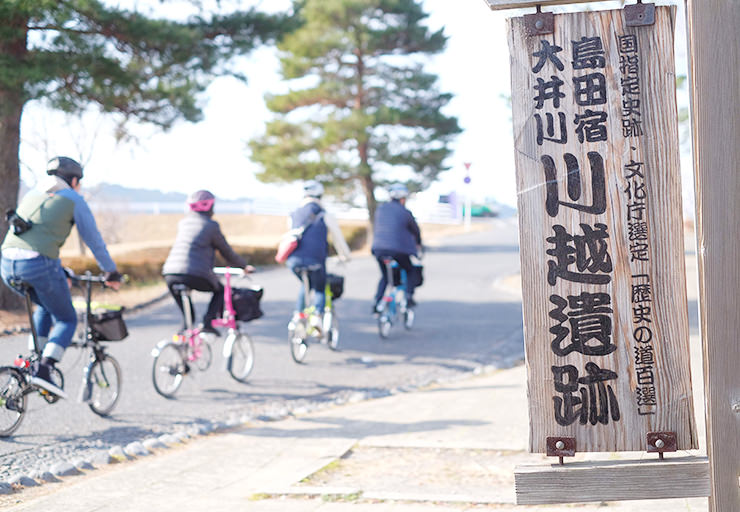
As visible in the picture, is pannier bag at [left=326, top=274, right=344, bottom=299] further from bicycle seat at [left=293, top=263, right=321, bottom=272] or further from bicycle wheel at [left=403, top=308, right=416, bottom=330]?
bicycle wheel at [left=403, top=308, right=416, bottom=330]

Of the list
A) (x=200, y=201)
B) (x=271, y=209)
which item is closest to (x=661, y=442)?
(x=200, y=201)

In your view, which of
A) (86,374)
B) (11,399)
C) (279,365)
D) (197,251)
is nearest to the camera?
(11,399)

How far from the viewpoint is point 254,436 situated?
6.39 m

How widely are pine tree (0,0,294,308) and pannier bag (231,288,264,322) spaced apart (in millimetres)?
4606

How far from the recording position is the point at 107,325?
6.85 meters

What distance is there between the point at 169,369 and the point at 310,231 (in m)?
2.66

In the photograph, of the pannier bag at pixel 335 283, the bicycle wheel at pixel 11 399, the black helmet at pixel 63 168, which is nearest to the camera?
the bicycle wheel at pixel 11 399

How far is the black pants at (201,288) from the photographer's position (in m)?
7.79

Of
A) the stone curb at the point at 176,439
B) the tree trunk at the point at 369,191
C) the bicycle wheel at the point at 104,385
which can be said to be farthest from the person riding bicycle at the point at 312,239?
the tree trunk at the point at 369,191

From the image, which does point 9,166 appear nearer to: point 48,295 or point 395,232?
point 395,232

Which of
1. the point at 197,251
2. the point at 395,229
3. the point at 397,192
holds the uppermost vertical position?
the point at 397,192

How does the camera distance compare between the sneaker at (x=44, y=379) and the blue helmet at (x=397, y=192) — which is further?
the blue helmet at (x=397, y=192)

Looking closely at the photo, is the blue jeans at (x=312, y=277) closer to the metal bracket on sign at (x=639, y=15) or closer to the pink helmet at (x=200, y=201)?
the pink helmet at (x=200, y=201)

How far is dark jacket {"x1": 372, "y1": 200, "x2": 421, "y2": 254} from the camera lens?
11156mm
